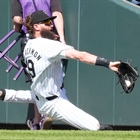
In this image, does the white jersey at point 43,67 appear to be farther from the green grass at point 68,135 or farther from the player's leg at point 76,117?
the green grass at point 68,135

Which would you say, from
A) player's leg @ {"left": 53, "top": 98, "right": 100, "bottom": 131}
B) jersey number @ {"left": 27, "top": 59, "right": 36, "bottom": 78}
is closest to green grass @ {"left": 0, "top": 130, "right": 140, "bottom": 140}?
player's leg @ {"left": 53, "top": 98, "right": 100, "bottom": 131}

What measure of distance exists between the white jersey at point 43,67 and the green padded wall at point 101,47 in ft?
5.39

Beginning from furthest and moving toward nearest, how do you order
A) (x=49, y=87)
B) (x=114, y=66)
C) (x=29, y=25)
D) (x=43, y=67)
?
(x=29, y=25) → (x=49, y=87) → (x=43, y=67) → (x=114, y=66)

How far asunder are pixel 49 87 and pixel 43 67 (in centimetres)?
26

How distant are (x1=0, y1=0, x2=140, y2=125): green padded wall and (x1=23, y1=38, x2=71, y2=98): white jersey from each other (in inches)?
64.6

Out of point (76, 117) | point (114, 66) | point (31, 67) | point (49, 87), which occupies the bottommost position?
point (76, 117)

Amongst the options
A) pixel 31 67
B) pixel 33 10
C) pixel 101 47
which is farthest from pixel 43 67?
pixel 101 47

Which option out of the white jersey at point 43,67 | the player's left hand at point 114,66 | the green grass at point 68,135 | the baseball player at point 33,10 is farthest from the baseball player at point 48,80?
the baseball player at point 33,10

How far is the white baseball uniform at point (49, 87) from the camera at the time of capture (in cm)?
880

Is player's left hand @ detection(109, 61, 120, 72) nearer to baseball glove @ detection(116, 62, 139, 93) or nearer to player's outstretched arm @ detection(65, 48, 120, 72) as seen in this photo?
player's outstretched arm @ detection(65, 48, 120, 72)

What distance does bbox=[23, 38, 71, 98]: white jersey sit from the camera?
28.6 feet

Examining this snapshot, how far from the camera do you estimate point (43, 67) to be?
28.9ft

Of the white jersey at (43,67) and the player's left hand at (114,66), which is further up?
the player's left hand at (114,66)

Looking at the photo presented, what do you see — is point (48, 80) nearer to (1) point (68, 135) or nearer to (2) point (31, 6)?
(1) point (68, 135)
